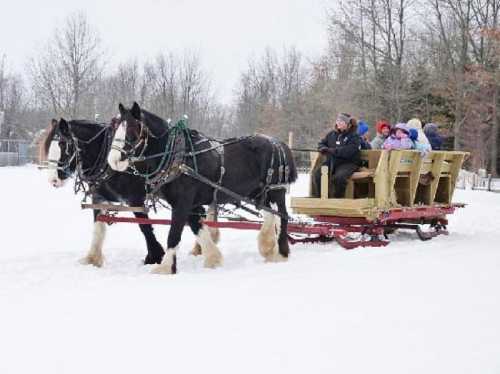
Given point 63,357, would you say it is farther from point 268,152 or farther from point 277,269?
point 268,152

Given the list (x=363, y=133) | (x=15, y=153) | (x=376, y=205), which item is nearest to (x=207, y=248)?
(x=376, y=205)

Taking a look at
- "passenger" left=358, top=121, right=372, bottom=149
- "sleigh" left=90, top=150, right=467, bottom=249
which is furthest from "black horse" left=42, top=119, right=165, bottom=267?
"passenger" left=358, top=121, right=372, bottom=149

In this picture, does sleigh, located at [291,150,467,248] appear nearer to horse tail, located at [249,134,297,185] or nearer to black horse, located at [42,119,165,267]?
horse tail, located at [249,134,297,185]

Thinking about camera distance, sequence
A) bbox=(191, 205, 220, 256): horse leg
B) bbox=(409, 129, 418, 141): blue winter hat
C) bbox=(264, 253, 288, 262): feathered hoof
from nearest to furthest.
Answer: bbox=(264, 253, 288, 262): feathered hoof
bbox=(191, 205, 220, 256): horse leg
bbox=(409, 129, 418, 141): blue winter hat

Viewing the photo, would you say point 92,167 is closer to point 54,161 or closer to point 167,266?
point 54,161

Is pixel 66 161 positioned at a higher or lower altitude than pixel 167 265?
higher

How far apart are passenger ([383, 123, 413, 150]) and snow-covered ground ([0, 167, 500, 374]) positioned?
194 cm

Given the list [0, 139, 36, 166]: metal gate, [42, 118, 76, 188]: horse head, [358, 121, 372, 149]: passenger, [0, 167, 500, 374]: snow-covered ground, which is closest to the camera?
[0, 167, 500, 374]: snow-covered ground

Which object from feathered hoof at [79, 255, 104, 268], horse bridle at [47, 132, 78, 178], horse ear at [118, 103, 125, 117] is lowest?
feathered hoof at [79, 255, 104, 268]

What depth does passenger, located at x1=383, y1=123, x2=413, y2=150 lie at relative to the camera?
35.1ft

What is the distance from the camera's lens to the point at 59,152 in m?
8.15

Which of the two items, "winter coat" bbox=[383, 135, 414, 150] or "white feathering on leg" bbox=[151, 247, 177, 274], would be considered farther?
"winter coat" bbox=[383, 135, 414, 150]

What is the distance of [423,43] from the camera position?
38.2 meters

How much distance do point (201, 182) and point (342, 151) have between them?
9.13ft
